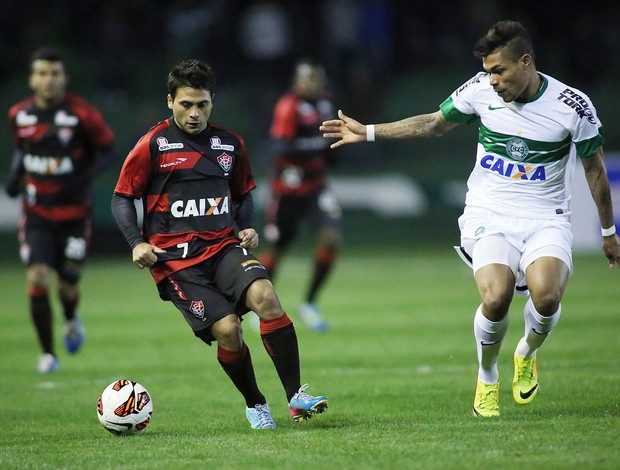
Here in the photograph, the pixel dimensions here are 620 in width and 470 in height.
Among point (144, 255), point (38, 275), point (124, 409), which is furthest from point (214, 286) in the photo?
point (38, 275)

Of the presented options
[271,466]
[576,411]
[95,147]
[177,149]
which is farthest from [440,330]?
[271,466]

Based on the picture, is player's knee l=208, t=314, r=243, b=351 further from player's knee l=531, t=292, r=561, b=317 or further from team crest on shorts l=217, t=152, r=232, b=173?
player's knee l=531, t=292, r=561, b=317

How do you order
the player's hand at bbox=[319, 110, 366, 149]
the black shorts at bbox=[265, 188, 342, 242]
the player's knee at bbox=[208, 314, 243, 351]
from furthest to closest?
the black shorts at bbox=[265, 188, 342, 242], the player's hand at bbox=[319, 110, 366, 149], the player's knee at bbox=[208, 314, 243, 351]

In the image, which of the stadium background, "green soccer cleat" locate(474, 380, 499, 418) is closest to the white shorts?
"green soccer cleat" locate(474, 380, 499, 418)

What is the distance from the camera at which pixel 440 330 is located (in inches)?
473

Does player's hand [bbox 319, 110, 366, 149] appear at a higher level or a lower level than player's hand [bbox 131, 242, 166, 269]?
higher

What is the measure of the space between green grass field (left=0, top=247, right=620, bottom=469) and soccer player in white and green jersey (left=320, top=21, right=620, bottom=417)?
2.37 ft

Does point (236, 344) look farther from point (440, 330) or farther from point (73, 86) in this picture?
point (73, 86)

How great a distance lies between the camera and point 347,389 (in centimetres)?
853

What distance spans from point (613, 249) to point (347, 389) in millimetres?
2646

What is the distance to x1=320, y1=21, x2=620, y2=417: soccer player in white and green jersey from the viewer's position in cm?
667

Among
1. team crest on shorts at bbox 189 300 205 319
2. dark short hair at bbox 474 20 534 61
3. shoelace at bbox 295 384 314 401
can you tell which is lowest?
shoelace at bbox 295 384 314 401

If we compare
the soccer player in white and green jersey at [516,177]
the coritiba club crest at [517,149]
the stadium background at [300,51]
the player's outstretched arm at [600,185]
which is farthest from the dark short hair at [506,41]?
the stadium background at [300,51]

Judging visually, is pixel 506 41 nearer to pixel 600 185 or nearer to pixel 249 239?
pixel 600 185
